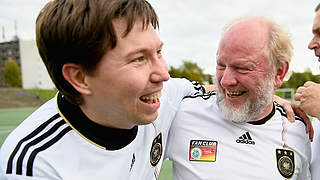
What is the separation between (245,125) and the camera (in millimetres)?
2197

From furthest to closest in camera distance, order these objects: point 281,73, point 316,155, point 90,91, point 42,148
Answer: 1. point 281,73
2. point 316,155
3. point 90,91
4. point 42,148

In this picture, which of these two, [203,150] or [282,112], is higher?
[282,112]

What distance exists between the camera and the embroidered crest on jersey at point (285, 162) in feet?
6.68

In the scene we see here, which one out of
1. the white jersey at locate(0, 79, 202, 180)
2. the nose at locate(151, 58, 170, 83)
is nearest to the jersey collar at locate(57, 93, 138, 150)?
the white jersey at locate(0, 79, 202, 180)

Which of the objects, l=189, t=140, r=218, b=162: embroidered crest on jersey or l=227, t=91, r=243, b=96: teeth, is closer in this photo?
l=189, t=140, r=218, b=162: embroidered crest on jersey

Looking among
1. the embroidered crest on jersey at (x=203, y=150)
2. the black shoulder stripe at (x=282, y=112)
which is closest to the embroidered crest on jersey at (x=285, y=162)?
the black shoulder stripe at (x=282, y=112)

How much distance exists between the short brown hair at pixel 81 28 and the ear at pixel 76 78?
0.13 ft

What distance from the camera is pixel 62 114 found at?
1621 mm

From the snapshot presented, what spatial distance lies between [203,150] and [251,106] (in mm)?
524

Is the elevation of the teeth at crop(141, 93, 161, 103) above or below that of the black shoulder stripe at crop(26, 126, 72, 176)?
Answer: above

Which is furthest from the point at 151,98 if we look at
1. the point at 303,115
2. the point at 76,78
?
the point at 303,115

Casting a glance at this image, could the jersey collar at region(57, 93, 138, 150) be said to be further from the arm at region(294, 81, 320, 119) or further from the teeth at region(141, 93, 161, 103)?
the arm at region(294, 81, 320, 119)

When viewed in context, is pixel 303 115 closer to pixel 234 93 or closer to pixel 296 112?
pixel 296 112

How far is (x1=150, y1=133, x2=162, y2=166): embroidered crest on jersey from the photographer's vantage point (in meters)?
2.06
